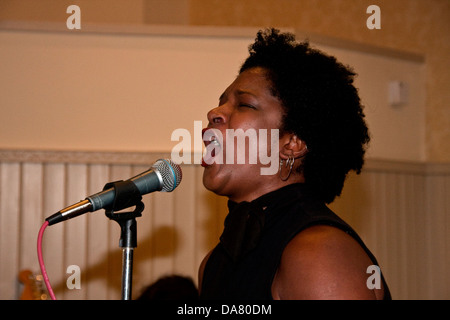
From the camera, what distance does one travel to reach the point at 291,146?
4.77ft

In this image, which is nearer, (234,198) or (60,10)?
(234,198)

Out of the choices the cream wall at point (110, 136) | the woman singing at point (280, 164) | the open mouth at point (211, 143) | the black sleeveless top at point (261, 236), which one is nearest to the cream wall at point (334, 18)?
the cream wall at point (110, 136)

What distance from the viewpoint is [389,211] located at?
2980 mm

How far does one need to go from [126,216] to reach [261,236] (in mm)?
300

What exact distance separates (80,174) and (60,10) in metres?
1.15

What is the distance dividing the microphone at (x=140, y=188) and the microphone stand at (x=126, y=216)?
1 centimetres

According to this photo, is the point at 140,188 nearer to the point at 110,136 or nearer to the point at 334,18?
the point at 110,136

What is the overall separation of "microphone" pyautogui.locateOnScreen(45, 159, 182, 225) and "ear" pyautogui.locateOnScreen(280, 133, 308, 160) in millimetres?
258

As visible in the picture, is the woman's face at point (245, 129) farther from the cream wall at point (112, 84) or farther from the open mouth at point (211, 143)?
the cream wall at point (112, 84)

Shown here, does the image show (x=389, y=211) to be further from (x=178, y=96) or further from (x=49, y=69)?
(x=49, y=69)

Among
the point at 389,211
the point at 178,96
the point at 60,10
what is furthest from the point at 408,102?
the point at 60,10

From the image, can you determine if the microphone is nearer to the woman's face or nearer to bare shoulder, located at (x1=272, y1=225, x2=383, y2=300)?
the woman's face

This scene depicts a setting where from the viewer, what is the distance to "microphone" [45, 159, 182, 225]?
1241 mm

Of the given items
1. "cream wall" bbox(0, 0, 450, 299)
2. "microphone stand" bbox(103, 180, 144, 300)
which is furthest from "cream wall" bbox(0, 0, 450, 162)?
"microphone stand" bbox(103, 180, 144, 300)
